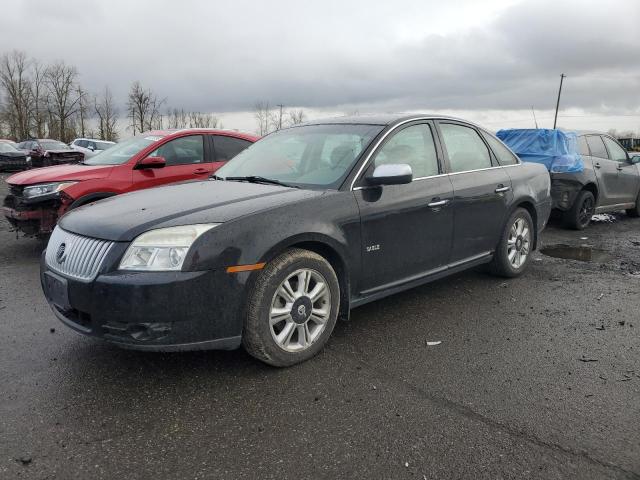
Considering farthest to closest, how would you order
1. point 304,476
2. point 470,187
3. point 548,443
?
1. point 470,187
2. point 548,443
3. point 304,476

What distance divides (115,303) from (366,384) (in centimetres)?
153

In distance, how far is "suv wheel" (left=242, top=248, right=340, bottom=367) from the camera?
306 centimetres

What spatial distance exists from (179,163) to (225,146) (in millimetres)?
762

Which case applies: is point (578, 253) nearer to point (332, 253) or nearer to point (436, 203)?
point (436, 203)

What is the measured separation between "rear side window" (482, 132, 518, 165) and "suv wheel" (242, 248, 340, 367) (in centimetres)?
268

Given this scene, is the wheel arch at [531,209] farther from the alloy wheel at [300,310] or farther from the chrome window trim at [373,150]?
the alloy wheel at [300,310]

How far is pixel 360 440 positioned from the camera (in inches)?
98.5

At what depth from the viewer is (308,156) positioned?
4.11 m

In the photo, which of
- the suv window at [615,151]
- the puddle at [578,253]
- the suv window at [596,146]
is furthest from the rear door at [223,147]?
the suv window at [615,151]

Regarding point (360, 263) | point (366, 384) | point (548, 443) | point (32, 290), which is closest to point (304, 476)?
point (366, 384)

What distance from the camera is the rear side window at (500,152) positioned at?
517cm

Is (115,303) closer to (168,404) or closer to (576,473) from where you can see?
(168,404)

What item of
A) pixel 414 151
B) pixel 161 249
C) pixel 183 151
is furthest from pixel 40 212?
pixel 414 151

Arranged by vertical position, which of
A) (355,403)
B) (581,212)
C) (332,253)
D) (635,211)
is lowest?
(355,403)
